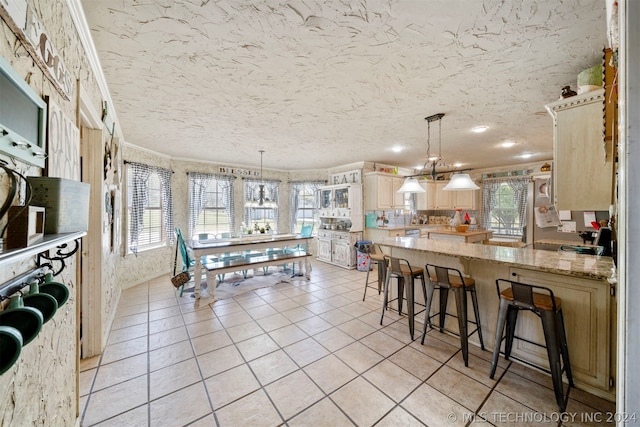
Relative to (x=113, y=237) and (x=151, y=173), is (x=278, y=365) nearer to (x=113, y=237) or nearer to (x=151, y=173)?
(x=113, y=237)

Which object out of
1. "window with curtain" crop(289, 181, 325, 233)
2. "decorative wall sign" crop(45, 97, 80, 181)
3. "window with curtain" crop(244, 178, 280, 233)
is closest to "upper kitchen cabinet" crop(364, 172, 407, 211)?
"window with curtain" crop(289, 181, 325, 233)

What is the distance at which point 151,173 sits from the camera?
472 centimetres

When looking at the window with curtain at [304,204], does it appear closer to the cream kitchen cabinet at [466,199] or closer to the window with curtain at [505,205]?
the cream kitchen cabinet at [466,199]

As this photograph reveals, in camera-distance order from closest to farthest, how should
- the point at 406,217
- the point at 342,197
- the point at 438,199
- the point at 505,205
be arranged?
the point at 342,197 → the point at 505,205 → the point at 438,199 → the point at 406,217

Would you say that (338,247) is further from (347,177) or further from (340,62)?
(340,62)

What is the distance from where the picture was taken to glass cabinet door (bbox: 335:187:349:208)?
227 inches

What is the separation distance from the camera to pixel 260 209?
6.55m

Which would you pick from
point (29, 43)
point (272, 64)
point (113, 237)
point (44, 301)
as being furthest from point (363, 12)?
point (113, 237)

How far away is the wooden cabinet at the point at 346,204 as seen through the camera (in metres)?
5.68

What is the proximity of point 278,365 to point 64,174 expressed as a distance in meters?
2.07

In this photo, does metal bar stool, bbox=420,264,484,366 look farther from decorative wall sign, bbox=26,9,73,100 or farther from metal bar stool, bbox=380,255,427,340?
decorative wall sign, bbox=26,9,73,100

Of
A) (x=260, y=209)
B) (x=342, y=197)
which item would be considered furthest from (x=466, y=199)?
(x=260, y=209)

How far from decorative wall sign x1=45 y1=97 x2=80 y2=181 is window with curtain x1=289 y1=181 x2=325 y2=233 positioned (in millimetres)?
5440

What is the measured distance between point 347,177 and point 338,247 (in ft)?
5.76
